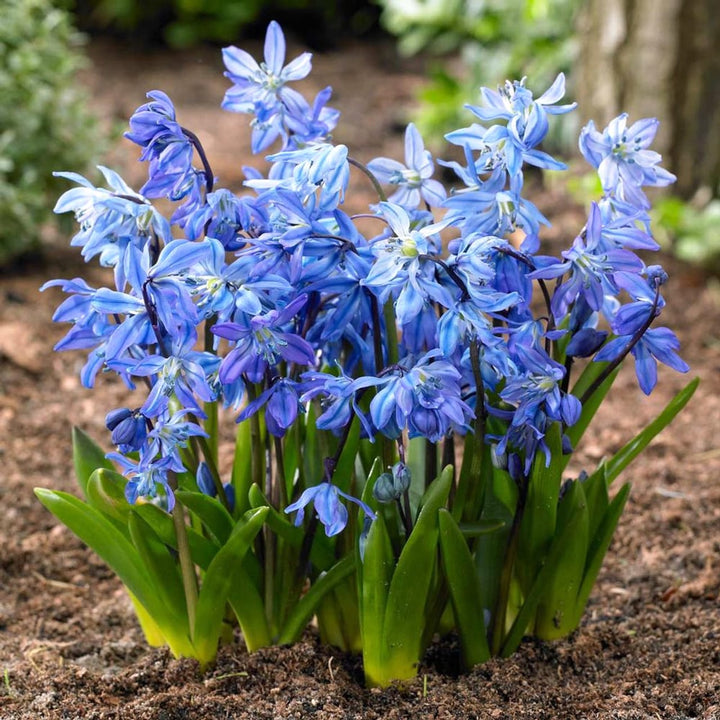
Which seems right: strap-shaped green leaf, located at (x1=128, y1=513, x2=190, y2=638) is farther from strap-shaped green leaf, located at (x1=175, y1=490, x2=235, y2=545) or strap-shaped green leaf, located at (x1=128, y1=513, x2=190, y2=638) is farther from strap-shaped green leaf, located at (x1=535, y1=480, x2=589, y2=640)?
strap-shaped green leaf, located at (x1=535, y1=480, x2=589, y2=640)

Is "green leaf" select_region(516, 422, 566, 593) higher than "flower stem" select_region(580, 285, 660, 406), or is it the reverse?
"flower stem" select_region(580, 285, 660, 406)

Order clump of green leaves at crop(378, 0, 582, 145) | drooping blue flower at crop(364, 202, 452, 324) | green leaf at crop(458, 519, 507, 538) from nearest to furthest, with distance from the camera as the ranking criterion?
drooping blue flower at crop(364, 202, 452, 324)
green leaf at crop(458, 519, 507, 538)
clump of green leaves at crop(378, 0, 582, 145)

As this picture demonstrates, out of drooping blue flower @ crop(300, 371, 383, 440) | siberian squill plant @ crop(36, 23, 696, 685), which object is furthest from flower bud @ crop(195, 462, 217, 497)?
drooping blue flower @ crop(300, 371, 383, 440)

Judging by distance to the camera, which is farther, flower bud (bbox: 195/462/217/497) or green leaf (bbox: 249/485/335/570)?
flower bud (bbox: 195/462/217/497)

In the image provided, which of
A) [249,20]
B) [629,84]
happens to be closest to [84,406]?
[629,84]

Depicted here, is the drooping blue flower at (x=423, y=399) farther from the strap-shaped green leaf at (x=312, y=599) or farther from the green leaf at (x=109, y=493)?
the green leaf at (x=109, y=493)

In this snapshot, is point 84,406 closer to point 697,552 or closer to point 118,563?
point 118,563

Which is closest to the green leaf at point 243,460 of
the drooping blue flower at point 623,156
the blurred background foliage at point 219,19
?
the drooping blue flower at point 623,156
